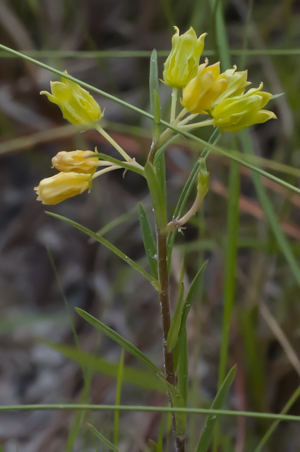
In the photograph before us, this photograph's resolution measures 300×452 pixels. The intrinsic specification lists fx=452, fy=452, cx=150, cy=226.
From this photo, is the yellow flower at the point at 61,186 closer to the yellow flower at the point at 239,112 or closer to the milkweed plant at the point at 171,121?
the milkweed plant at the point at 171,121

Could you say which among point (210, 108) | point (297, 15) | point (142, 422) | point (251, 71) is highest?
point (297, 15)

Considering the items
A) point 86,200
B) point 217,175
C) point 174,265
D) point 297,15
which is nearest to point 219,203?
point 217,175

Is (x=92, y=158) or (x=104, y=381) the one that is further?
(x=104, y=381)

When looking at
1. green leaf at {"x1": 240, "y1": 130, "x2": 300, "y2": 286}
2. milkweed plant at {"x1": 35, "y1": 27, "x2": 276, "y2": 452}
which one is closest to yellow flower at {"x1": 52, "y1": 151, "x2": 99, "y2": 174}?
milkweed plant at {"x1": 35, "y1": 27, "x2": 276, "y2": 452}

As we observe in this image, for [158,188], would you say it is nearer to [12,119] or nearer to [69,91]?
[69,91]

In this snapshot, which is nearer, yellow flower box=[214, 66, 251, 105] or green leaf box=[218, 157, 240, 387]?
yellow flower box=[214, 66, 251, 105]

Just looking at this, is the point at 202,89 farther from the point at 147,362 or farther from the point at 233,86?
the point at 147,362

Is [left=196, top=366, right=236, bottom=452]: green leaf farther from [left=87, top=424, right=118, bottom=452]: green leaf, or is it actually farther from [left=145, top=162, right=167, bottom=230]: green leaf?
[left=145, top=162, right=167, bottom=230]: green leaf
